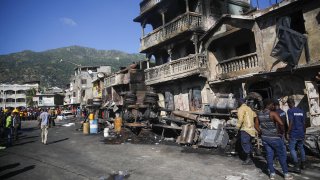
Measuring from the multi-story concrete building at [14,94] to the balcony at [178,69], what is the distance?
261 feet

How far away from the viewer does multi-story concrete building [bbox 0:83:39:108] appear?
8638 cm

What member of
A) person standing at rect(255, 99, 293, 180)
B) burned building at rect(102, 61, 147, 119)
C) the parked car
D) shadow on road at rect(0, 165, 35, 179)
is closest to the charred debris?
burned building at rect(102, 61, 147, 119)

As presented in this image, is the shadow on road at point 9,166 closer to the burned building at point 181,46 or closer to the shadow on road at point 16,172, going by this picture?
the shadow on road at point 16,172

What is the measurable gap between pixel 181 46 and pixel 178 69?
367cm

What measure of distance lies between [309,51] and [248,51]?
513 cm

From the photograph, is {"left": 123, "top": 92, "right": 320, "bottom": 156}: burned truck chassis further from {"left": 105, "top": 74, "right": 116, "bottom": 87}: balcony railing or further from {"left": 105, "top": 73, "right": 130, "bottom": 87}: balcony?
{"left": 105, "top": 74, "right": 116, "bottom": 87}: balcony railing

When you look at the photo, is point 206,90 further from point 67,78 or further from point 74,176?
point 67,78

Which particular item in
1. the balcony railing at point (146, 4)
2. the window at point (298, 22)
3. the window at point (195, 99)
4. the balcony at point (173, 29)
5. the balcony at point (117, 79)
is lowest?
the window at point (195, 99)

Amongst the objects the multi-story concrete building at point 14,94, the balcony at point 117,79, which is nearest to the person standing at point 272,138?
the balcony at point 117,79

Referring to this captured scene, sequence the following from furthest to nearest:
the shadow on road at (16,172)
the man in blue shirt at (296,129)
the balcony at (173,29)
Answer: the balcony at (173,29) → the shadow on road at (16,172) → the man in blue shirt at (296,129)

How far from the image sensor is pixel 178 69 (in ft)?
66.5

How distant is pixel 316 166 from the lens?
25.1ft

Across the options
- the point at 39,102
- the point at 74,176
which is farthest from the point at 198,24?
the point at 39,102

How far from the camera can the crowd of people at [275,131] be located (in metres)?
6.29
